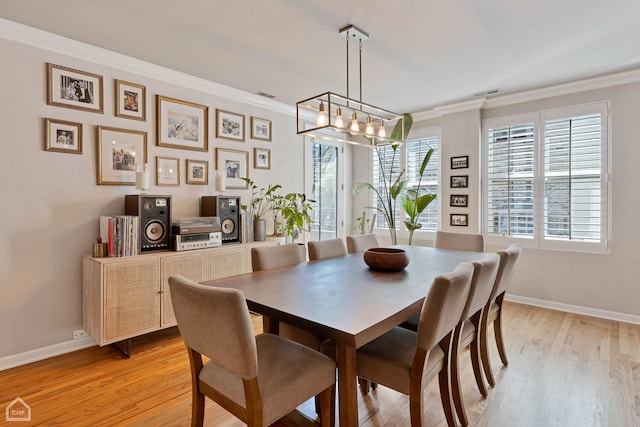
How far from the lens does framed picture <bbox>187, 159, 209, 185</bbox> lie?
338cm

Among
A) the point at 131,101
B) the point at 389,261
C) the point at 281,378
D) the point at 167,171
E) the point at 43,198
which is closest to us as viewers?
the point at 281,378

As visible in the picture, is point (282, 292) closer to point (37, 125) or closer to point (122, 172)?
point (122, 172)

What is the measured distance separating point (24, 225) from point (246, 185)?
1985mm

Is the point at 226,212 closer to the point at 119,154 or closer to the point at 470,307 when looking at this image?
the point at 119,154

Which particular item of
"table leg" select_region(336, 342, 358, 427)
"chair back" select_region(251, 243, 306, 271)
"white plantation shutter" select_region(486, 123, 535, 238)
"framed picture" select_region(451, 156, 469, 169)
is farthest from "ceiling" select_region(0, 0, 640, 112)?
"table leg" select_region(336, 342, 358, 427)

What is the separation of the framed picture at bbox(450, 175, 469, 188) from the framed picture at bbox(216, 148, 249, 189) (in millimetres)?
2622

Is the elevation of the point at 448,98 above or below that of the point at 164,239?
above

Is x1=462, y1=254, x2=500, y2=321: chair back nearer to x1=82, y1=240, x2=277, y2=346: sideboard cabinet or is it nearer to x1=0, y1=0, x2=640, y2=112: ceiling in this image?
x1=0, y1=0, x2=640, y2=112: ceiling

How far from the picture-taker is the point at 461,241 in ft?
10.6

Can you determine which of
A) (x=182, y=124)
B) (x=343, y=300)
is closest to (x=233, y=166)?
(x=182, y=124)

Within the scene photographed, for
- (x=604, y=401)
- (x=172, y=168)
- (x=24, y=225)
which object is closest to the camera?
(x=604, y=401)

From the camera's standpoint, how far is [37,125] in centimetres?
251

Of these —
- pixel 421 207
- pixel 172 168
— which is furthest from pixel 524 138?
pixel 172 168

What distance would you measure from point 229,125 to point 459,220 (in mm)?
3051
